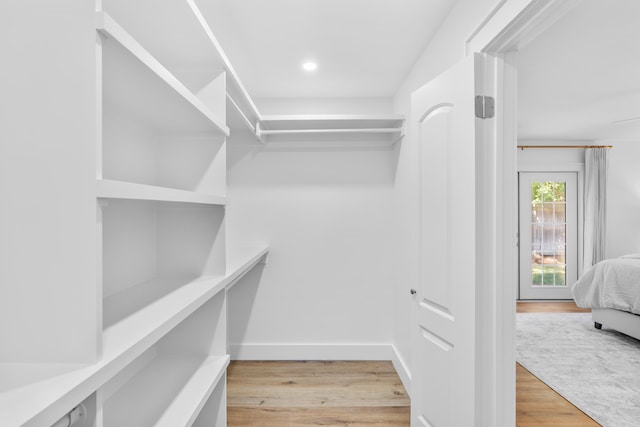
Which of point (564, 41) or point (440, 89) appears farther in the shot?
point (564, 41)

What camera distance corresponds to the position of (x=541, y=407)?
8.20 ft

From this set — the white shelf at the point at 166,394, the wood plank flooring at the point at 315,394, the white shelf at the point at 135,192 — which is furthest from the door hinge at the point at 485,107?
the wood plank flooring at the point at 315,394

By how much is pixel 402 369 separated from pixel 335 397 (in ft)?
2.03

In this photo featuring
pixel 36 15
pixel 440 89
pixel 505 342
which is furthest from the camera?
pixel 440 89

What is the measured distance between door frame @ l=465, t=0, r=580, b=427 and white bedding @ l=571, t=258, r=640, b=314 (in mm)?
3063

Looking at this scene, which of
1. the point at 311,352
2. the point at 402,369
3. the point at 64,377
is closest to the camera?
the point at 64,377

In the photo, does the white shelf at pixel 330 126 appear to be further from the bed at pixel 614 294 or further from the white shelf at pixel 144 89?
the bed at pixel 614 294

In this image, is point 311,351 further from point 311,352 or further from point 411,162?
point 411,162

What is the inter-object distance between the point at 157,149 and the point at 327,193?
6.06 feet

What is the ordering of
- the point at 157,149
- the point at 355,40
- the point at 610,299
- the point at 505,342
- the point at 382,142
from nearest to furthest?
the point at 505,342 < the point at 157,149 < the point at 355,40 < the point at 382,142 < the point at 610,299

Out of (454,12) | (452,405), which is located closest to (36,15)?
(454,12)

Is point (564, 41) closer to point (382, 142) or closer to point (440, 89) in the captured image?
point (440, 89)

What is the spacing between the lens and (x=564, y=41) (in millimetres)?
2320

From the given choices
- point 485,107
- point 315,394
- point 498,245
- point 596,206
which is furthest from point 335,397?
point 596,206
